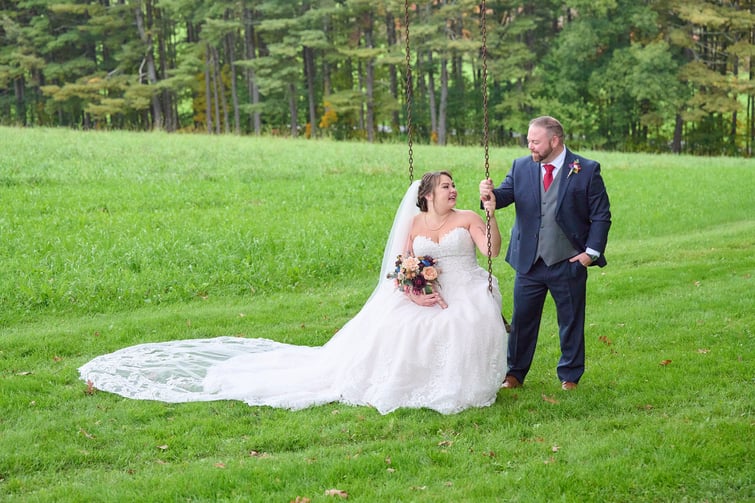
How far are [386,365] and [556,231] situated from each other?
175 centimetres

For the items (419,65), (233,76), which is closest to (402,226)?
(233,76)

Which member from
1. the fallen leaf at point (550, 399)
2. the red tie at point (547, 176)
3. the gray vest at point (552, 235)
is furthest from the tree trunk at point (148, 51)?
the fallen leaf at point (550, 399)

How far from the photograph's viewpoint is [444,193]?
6887mm

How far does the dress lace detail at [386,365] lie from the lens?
6.38 metres

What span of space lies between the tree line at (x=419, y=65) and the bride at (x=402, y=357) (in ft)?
113

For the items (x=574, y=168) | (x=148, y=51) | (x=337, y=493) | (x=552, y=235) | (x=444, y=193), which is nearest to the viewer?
(x=337, y=493)

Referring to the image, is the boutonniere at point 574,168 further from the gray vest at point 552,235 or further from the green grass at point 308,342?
the green grass at point 308,342

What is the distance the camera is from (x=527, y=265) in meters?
6.63

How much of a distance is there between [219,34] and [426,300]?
39.8 metres

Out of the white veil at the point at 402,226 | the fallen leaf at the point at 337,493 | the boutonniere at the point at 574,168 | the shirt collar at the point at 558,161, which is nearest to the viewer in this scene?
the fallen leaf at the point at 337,493

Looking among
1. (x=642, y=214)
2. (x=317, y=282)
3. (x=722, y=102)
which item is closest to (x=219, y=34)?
(x=722, y=102)

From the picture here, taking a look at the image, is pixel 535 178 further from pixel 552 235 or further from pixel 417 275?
pixel 417 275

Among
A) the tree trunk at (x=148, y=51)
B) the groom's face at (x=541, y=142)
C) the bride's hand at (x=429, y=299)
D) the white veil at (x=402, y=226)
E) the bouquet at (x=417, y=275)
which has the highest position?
the tree trunk at (x=148, y=51)

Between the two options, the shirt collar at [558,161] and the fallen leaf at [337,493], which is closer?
the fallen leaf at [337,493]
